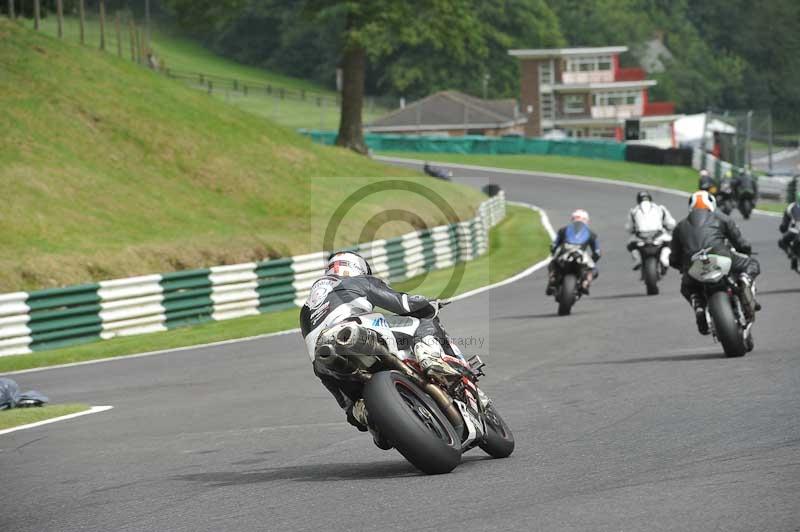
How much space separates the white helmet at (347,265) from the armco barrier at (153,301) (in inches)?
446

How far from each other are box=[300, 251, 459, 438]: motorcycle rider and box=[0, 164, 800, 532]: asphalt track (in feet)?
1.81

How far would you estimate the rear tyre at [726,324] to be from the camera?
13156mm

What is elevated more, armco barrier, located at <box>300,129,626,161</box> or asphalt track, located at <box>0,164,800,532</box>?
asphalt track, located at <box>0,164,800,532</box>

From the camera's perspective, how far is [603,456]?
834cm

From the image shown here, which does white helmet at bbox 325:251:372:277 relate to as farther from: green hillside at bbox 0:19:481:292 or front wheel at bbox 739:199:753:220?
front wheel at bbox 739:199:753:220

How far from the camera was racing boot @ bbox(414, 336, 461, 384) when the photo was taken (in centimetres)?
817

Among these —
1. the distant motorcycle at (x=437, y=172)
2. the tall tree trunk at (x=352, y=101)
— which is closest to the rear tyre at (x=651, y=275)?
the tall tree trunk at (x=352, y=101)

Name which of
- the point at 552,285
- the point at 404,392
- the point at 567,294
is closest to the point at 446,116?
the point at 552,285

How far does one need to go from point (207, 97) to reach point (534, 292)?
23926 millimetres

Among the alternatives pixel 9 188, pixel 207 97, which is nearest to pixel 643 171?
pixel 207 97

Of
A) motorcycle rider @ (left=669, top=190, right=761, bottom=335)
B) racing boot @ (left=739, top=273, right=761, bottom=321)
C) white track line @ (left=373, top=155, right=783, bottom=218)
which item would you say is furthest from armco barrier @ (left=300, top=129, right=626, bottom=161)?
racing boot @ (left=739, top=273, right=761, bottom=321)

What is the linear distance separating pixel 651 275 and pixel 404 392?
48.7ft

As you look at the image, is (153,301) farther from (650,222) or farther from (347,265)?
(347,265)

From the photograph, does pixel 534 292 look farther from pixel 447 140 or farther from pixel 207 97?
pixel 447 140
